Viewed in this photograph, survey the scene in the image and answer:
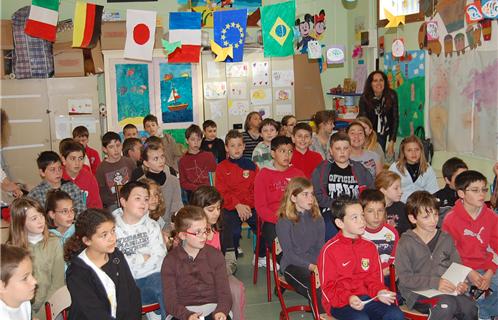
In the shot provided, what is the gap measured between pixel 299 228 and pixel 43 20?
13.9 feet

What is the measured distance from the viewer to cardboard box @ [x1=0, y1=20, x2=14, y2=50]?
755 cm

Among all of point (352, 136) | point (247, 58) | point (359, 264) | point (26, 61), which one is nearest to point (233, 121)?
point (247, 58)

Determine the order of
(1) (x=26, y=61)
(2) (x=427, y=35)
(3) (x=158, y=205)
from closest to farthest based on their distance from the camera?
(3) (x=158, y=205), (2) (x=427, y=35), (1) (x=26, y=61)

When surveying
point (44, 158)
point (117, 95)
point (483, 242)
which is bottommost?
point (483, 242)

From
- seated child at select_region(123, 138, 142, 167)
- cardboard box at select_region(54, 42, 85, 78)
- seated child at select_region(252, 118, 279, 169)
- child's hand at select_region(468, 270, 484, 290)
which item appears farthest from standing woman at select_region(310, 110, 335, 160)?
cardboard box at select_region(54, 42, 85, 78)

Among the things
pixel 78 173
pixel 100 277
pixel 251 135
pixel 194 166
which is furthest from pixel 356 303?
A: pixel 251 135

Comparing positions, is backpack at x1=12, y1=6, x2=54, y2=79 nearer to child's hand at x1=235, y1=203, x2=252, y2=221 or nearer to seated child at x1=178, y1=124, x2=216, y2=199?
seated child at x1=178, y1=124, x2=216, y2=199

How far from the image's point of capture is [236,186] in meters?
5.12

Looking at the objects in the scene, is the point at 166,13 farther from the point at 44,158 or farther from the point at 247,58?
the point at 44,158

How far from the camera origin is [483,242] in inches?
148

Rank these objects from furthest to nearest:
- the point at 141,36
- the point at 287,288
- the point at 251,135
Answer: the point at 251,135 < the point at 141,36 < the point at 287,288

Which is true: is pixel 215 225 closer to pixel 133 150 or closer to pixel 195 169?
pixel 195 169

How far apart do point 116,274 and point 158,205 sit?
3.44ft

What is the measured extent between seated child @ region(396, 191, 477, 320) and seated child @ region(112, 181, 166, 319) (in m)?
1.39
